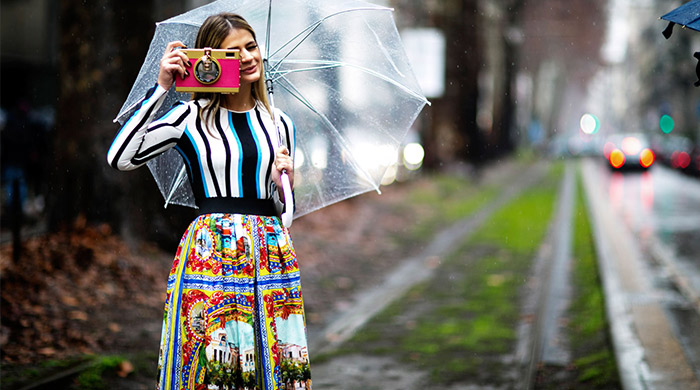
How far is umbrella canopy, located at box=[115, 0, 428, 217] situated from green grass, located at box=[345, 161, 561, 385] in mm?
2232

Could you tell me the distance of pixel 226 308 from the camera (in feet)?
9.61

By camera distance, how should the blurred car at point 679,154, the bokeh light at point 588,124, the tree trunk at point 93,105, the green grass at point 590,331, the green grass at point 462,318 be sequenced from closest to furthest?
the green grass at point 590,331, the green grass at point 462,318, the tree trunk at point 93,105, the blurred car at point 679,154, the bokeh light at point 588,124

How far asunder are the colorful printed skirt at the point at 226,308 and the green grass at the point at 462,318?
114 inches

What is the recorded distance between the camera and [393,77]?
13.0 ft

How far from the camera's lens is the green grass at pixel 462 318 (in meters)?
6.17

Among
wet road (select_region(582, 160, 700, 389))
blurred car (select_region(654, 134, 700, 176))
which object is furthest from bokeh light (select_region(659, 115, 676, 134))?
wet road (select_region(582, 160, 700, 389))

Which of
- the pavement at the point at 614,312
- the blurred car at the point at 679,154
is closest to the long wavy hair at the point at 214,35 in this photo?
the pavement at the point at 614,312

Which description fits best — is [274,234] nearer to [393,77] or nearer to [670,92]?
[393,77]

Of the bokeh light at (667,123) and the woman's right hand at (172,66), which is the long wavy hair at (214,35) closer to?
the woman's right hand at (172,66)

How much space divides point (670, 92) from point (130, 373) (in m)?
60.0

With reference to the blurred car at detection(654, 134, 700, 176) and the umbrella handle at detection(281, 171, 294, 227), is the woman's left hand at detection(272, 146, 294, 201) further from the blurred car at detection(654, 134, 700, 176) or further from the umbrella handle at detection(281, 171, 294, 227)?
the blurred car at detection(654, 134, 700, 176)

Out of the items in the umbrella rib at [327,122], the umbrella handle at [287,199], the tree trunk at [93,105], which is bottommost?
the umbrella handle at [287,199]

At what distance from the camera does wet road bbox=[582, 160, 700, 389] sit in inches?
222

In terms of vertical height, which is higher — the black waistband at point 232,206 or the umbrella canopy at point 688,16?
the umbrella canopy at point 688,16
